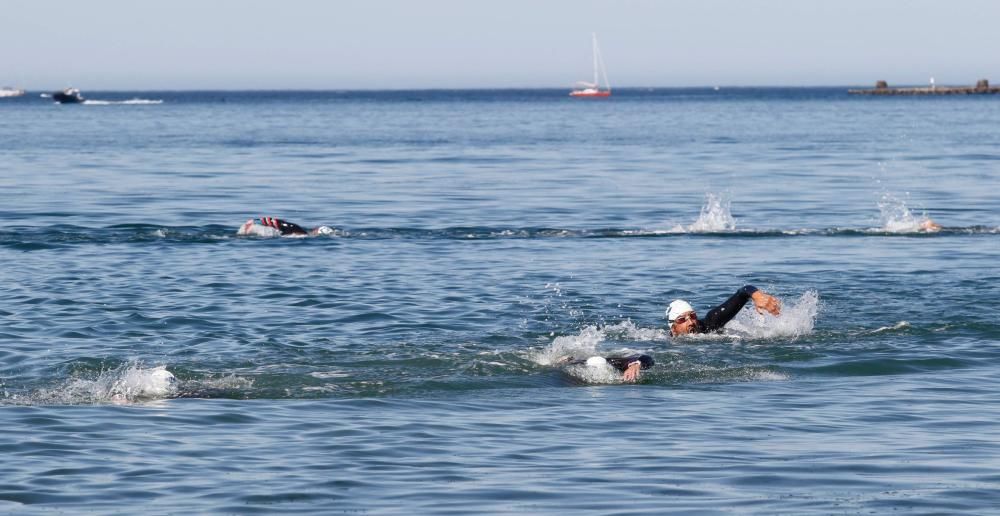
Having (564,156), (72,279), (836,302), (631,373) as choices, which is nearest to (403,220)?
(72,279)

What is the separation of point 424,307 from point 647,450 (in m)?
9.60

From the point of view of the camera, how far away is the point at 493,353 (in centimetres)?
1891

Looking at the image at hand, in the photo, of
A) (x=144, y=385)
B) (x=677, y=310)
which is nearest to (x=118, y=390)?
(x=144, y=385)

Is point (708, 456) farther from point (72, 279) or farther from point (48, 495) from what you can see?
point (72, 279)

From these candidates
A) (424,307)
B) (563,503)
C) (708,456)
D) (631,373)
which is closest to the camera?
(563,503)

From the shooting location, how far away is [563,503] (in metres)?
11.5

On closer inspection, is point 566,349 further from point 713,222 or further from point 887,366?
point 713,222

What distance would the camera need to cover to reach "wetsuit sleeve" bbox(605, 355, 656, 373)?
1716 cm

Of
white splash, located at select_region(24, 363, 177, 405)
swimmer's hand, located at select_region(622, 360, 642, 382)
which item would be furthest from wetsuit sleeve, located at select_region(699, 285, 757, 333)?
white splash, located at select_region(24, 363, 177, 405)

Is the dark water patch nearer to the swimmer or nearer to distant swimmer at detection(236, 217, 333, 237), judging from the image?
the swimmer

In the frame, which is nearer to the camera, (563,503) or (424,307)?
(563,503)

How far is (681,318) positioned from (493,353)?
2641 millimetres

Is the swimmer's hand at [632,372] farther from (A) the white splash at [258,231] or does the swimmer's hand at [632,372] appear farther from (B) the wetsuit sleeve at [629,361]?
(A) the white splash at [258,231]

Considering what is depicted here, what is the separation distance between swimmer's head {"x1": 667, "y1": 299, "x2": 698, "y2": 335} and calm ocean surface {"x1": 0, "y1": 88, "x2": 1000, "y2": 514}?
18.3 inches
